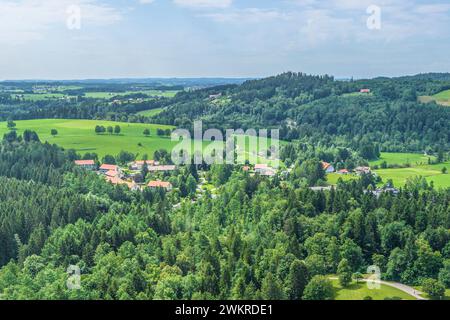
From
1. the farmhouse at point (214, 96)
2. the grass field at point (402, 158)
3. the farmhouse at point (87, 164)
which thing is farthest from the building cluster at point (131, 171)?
the farmhouse at point (214, 96)

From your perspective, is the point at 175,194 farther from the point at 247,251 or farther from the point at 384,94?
the point at 384,94

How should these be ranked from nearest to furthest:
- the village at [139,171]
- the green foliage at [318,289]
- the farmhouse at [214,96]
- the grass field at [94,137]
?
1. the green foliage at [318,289]
2. the village at [139,171]
3. the grass field at [94,137]
4. the farmhouse at [214,96]

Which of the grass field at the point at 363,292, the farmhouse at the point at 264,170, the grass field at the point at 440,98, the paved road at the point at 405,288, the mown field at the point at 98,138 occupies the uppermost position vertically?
the grass field at the point at 440,98

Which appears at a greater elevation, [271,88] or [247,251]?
[271,88]

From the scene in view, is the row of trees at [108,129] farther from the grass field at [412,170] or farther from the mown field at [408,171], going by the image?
the grass field at [412,170]

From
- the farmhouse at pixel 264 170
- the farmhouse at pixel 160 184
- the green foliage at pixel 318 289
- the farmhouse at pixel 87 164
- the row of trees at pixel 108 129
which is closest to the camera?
the green foliage at pixel 318 289

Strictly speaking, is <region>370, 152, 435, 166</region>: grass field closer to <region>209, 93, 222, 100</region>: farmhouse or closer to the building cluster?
the building cluster
